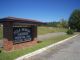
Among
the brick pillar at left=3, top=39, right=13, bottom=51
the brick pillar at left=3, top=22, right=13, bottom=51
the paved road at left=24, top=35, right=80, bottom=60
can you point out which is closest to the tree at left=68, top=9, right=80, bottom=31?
the paved road at left=24, top=35, right=80, bottom=60

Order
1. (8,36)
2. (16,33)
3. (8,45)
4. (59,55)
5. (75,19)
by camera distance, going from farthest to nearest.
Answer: (75,19) < (16,33) < (8,36) < (8,45) < (59,55)

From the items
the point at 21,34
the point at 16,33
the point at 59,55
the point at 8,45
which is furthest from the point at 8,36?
the point at 59,55

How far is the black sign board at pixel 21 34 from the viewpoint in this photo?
12782mm

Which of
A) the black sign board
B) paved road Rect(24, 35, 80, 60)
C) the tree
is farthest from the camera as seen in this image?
the tree

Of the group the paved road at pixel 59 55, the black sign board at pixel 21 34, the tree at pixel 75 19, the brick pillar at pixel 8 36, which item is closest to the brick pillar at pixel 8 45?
the brick pillar at pixel 8 36

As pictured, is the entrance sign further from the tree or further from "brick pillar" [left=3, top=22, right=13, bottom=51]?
the tree

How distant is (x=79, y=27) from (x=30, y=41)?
4912 cm

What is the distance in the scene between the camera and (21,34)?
1367 centimetres

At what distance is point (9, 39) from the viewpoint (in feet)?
39.5

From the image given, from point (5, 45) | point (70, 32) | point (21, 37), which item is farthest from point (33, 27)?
point (70, 32)

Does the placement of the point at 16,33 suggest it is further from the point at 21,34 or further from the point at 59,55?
the point at 59,55

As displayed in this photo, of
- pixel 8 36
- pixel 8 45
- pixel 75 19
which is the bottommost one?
pixel 8 45

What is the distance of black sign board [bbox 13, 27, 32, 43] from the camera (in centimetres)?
1278

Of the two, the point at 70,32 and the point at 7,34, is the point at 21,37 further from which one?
the point at 70,32
